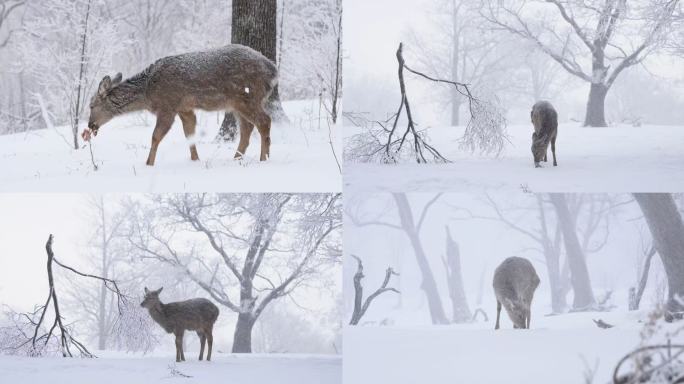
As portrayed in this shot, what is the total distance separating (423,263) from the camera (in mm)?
4020

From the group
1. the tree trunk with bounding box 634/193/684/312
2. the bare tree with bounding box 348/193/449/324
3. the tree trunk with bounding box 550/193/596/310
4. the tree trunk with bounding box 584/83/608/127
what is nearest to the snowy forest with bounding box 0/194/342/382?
the bare tree with bounding box 348/193/449/324

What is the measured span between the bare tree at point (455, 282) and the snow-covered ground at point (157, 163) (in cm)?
79

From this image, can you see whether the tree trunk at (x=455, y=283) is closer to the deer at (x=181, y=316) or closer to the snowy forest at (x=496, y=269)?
the snowy forest at (x=496, y=269)

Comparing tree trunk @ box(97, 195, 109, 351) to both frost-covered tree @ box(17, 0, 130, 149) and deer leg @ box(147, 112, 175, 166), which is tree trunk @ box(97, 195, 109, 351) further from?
deer leg @ box(147, 112, 175, 166)

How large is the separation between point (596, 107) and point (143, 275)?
2.34 m

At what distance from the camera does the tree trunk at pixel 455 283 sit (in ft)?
13.0

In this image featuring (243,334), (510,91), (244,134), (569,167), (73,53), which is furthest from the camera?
(243,334)

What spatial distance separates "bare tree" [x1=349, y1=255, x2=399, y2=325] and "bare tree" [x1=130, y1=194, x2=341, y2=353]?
0.55ft

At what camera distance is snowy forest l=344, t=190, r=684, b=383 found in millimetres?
3834

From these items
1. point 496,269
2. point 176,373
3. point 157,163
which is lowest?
point 176,373

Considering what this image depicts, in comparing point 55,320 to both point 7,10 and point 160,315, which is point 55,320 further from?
point 7,10

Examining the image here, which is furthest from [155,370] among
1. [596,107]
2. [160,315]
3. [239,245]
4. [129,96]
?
[596,107]

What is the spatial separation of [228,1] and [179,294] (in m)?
1.41

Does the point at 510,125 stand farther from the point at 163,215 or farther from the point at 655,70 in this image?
the point at 163,215
